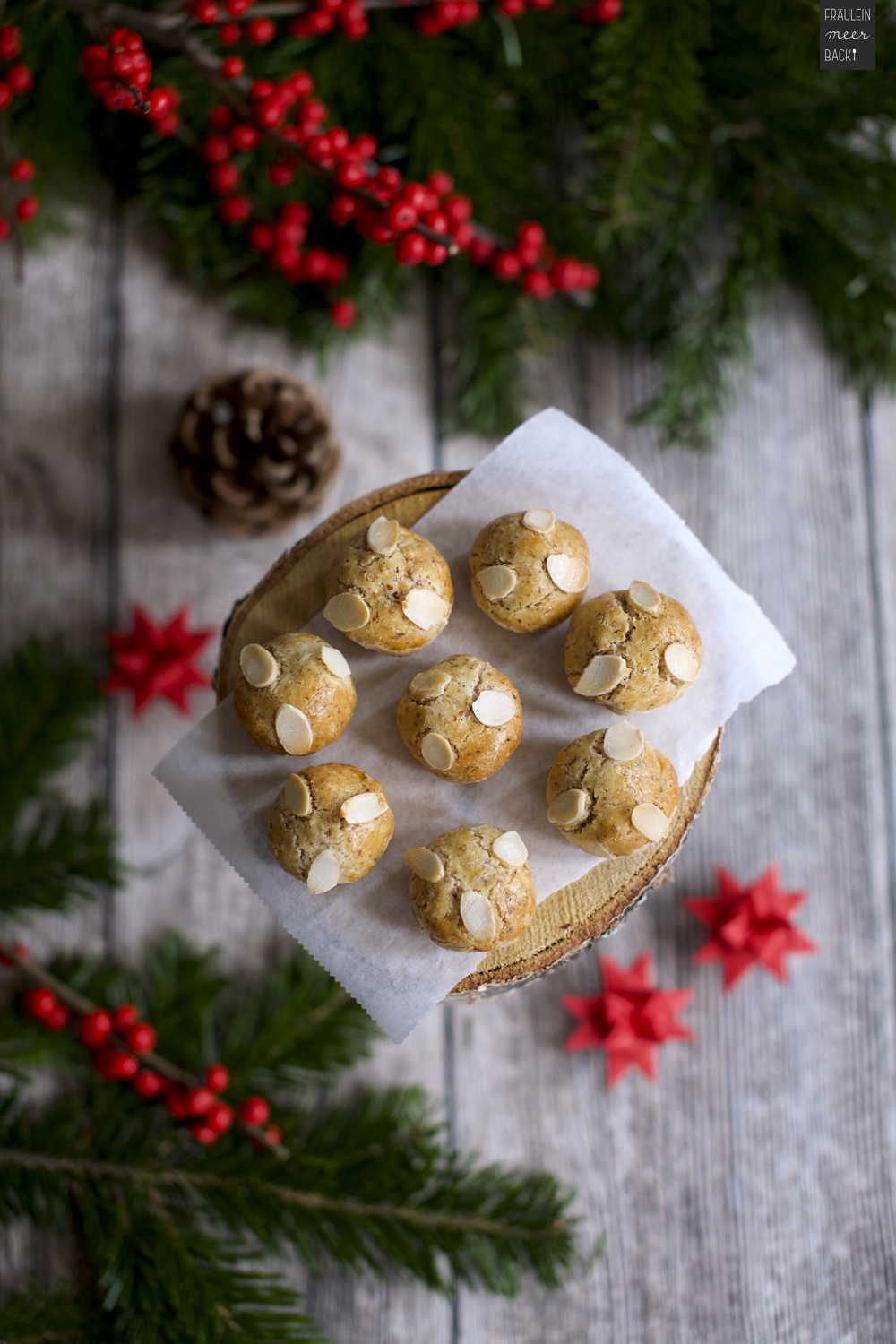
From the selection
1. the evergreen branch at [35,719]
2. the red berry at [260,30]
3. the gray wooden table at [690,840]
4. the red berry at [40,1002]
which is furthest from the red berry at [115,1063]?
the red berry at [260,30]

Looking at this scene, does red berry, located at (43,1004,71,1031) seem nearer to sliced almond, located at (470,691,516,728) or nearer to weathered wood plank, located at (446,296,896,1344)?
weathered wood plank, located at (446,296,896,1344)

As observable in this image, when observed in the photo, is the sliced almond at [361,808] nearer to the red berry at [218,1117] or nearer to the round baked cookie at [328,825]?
the round baked cookie at [328,825]

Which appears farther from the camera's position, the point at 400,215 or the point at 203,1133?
the point at 203,1133

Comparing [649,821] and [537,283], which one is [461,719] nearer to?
[649,821]

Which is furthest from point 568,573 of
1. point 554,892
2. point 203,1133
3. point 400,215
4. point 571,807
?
point 203,1133

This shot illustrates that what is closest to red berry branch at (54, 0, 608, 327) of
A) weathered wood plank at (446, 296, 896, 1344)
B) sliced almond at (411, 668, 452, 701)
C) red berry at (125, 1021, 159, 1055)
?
weathered wood plank at (446, 296, 896, 1344)
